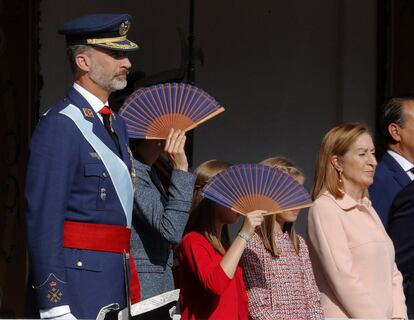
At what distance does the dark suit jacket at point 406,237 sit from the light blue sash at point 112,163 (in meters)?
1.63

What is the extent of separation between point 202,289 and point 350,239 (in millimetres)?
672

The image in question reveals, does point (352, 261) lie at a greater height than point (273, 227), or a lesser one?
lesser

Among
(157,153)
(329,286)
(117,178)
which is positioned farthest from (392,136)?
(117,178)

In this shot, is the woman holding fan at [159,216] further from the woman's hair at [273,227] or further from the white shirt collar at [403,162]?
the white shirt collar at [403,162]

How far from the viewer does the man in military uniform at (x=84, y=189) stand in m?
4.22

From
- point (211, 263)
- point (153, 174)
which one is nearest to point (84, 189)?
point (153, 174)

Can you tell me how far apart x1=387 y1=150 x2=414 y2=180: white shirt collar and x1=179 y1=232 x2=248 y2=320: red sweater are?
3.68ft

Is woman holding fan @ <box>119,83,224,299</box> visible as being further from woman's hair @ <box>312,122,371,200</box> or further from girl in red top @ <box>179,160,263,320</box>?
woman's hair @ <box>312,122,371,200</box>

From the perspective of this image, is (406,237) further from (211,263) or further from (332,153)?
(211,263)

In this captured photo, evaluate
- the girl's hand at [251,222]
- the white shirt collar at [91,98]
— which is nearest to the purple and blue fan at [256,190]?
the girl's hand at [251,222]

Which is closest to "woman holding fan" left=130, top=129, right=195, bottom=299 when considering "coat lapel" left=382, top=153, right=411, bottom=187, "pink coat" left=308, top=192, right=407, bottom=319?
"pink coat" left=308, top=192, right=407, bottom=319

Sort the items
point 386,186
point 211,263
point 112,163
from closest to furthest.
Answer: point 112,163 → point 211,263 → point 386,186

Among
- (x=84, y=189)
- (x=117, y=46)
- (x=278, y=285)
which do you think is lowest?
(x=278, y=285)

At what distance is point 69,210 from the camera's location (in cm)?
434
